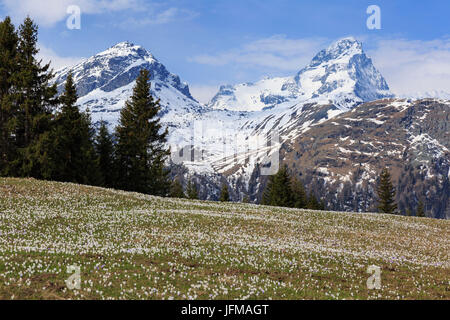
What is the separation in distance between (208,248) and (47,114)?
37848 mm

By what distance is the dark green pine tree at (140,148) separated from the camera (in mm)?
62719

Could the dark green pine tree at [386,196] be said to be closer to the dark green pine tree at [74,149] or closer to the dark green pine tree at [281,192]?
the dark green pine tree at [281,192]

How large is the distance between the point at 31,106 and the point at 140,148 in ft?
64.6

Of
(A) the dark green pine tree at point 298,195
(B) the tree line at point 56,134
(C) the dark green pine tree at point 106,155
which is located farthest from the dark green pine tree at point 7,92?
(A) the dark green pine tree at point 298,195

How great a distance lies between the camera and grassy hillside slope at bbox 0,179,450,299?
1214 centimetres

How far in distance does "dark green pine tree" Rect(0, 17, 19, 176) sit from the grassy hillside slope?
11952mm

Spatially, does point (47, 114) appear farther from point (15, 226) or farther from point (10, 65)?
point (15, 226)

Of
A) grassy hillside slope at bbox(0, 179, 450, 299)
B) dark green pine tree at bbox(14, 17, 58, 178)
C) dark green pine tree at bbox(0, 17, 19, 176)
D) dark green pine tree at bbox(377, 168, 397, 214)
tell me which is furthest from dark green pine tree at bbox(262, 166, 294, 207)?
dark green pine tree at bbox(0, 17, 19, 176)

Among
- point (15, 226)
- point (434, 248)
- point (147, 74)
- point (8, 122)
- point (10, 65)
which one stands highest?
point (147, 74)

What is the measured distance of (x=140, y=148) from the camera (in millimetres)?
62562

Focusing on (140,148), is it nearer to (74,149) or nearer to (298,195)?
(74,149)

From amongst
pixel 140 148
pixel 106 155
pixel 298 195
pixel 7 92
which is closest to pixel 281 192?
pixel 298 195

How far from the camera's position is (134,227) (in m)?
25.7
